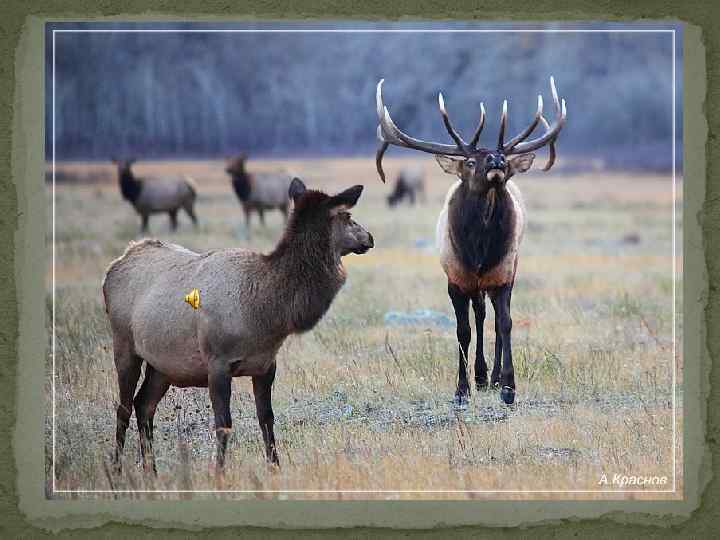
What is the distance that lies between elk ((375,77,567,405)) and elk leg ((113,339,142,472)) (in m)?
2.16

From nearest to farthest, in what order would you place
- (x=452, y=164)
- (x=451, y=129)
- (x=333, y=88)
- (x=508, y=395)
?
(x=451, y=129) → (x=508, y=395) → (x=452, y=164) → (x=333, y=88)

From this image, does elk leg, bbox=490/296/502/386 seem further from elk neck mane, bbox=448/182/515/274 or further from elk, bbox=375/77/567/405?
elk neck mane, bbox=448/182/515/274

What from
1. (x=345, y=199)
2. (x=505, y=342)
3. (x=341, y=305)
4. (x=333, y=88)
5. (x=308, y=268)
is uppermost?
(x=333, y=88)

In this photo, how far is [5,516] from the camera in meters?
6.95

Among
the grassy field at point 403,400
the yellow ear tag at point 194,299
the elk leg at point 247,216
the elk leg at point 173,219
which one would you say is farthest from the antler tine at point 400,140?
the elk leg at point 247,216

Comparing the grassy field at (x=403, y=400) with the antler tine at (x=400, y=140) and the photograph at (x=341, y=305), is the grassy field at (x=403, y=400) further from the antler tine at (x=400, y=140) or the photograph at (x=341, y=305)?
the antler tine at (x=400, y=140)

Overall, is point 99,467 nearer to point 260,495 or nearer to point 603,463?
point 260,495

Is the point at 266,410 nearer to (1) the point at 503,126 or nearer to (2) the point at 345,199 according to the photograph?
(2) the point at 345,199

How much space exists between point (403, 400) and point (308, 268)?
5.99ft

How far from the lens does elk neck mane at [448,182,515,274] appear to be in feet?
29.9

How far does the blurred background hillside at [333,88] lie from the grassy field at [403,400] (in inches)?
35.1

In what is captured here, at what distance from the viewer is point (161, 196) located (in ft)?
57.1

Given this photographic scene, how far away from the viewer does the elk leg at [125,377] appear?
25.1 ft

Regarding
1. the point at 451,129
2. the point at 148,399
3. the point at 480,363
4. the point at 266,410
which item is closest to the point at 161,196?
the point at 480,363
